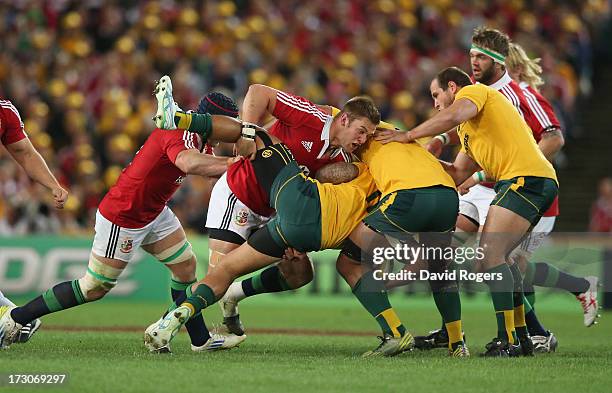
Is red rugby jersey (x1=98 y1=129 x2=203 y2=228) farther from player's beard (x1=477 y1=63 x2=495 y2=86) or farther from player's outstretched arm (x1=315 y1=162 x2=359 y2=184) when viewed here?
player's beard (x1=477 y1=63 x2=495 y2=86)

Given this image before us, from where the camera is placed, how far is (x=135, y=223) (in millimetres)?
8977

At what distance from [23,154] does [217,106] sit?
1726 millimetres

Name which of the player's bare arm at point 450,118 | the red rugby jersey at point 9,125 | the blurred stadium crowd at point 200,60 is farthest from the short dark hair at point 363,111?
the blurred stadium crowd at point 200,60

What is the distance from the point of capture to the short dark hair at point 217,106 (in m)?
8.86

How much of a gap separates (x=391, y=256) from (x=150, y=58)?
11.9 m

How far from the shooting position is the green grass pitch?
22.3 feet

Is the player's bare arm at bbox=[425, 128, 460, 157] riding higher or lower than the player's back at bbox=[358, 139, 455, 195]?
higher

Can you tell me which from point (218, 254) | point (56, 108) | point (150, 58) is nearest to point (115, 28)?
point (150, 58)

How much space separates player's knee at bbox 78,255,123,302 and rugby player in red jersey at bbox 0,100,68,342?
484 mm

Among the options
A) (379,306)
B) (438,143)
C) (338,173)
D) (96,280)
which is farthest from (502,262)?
(96,280)

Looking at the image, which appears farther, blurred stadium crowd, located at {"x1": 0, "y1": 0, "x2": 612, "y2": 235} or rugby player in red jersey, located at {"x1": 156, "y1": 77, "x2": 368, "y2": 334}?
blurred stadium crowd, located at {"x1": 0, "y1": 0, "x2": 612, "y2": 235}

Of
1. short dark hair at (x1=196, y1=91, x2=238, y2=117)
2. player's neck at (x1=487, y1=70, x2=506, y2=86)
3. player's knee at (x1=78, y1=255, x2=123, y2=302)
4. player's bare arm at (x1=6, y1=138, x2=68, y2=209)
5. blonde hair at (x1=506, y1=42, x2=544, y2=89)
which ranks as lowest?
player's knee at (x1=78, y1=255, x2=123, y2=302)

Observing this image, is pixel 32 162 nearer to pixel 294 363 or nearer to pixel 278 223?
pixel 278 223

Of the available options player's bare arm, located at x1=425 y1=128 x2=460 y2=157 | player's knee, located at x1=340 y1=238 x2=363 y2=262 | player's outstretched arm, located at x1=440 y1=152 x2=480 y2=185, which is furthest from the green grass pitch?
player's bare arm, located at x1=425 y1=128 x2=460 y2=157
